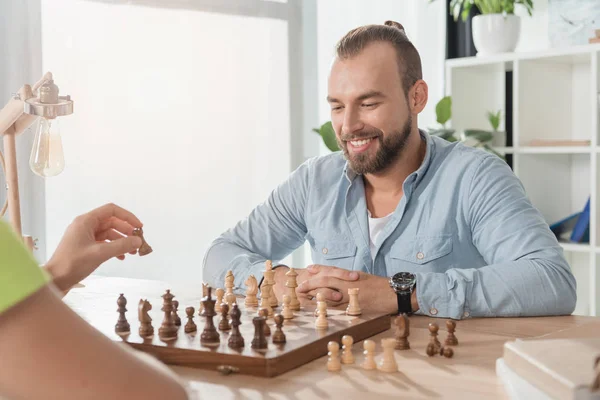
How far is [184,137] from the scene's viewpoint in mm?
3777

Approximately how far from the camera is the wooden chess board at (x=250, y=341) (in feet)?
4.23

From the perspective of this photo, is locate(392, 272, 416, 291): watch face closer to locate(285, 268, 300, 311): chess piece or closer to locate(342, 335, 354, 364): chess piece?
locate(285, 268, 300, 311): chess piece

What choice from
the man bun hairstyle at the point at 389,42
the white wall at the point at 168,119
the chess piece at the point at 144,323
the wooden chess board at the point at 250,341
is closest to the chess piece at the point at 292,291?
the wooden chess board at the point at 250,341

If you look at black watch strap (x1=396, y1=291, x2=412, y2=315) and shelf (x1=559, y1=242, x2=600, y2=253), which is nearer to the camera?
black watch strap (x1=396, y1=291, x2=412, y2=315)

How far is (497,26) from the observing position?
405cm

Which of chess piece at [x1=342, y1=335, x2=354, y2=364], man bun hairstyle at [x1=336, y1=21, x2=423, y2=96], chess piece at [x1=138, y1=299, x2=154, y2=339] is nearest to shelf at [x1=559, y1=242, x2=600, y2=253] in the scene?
man bun hairstyle at [x1=336, y1=21, x2=423, y2=96]

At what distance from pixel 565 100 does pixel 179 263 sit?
233 centimetres

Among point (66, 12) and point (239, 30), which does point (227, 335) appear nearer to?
point (66, 12)

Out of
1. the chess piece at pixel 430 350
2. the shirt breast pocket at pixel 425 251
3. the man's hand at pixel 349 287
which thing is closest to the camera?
the chess piece at pixel 430 350

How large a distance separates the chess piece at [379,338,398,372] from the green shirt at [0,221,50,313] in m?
0.74

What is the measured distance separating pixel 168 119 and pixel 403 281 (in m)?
2.19

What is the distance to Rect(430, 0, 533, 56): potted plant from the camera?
4039mm

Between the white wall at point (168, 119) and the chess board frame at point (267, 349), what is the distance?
6.46 feet

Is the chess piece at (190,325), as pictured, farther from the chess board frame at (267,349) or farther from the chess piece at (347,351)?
the chess piece at (347,351)
